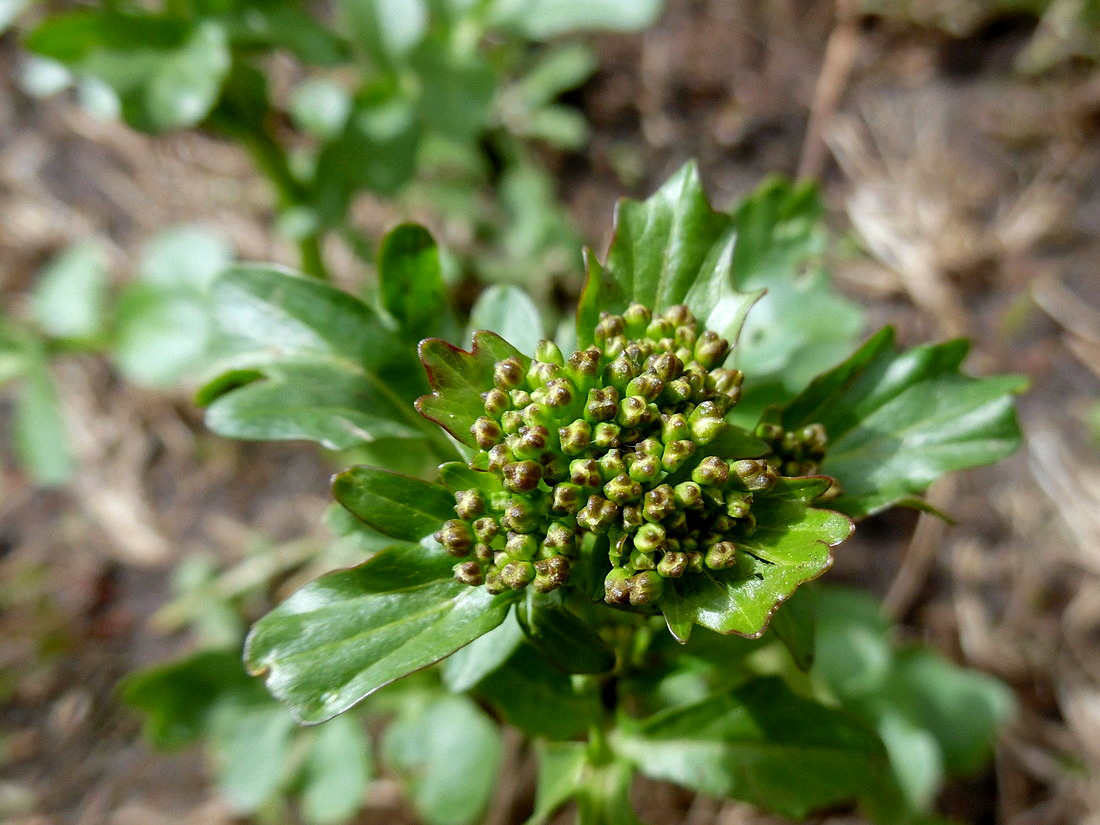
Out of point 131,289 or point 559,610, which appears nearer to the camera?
point 559,610

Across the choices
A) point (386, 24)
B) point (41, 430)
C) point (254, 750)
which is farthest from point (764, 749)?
point (41, 430)

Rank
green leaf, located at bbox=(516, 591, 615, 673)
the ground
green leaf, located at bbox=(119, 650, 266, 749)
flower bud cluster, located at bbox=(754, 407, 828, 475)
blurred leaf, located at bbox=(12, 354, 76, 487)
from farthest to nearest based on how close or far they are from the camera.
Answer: the ground → blurred leaf, located at bbox=(12, 354, 76, 487) → green leaf, located at bbox=(119, 650, 266, 749) → flower bud cluster, located at bbox=(754, 407, 828, 475) → green leaf, located at bbox=(516, 591, 615, 673)

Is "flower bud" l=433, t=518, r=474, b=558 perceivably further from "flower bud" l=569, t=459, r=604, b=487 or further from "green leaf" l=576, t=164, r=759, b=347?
"green leaf" l=576, t=164, r=759, b=347

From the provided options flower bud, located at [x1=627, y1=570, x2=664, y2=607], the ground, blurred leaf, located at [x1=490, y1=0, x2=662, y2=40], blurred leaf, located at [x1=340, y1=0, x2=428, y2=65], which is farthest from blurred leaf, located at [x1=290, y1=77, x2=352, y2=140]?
flower bud, located at [x1=627, y1=570, x2=664, y2=607]

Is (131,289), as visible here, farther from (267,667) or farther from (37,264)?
(267,667)

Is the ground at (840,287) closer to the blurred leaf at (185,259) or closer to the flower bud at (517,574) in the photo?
the blurred leaf at (185,259)

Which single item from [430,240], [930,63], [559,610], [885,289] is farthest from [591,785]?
[930,63]

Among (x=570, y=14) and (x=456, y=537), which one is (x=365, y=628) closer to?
(x=456, y=537)
